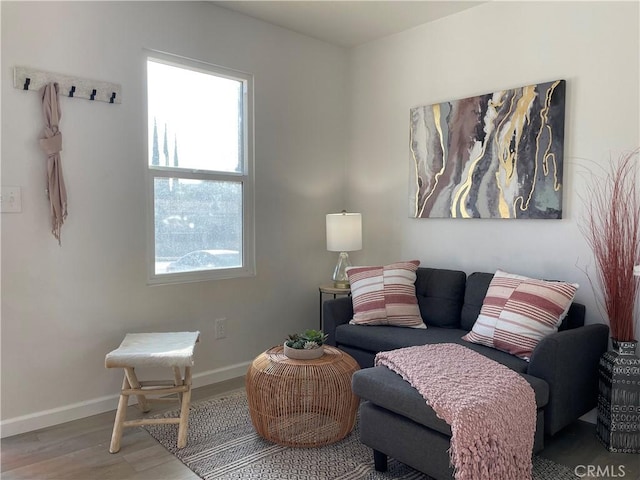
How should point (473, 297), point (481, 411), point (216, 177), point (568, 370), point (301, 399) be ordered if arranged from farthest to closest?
point (216, 177) < point (473, 297) < point (301, 399) < point (568, 370) < point (481, 411)

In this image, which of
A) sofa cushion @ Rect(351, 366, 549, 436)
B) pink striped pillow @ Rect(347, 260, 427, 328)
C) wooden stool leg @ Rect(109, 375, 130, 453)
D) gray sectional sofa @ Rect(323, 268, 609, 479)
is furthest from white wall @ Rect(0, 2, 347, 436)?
sofa cushion @ Rect(351, 366, 549, 436)

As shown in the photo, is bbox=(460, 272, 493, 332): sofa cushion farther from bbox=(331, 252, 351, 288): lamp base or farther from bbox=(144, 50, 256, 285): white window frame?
bbox=(144, 50, 256, 285): white window frame

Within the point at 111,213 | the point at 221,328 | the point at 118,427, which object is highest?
the point at 111,213

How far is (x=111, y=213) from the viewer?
284 centimetres

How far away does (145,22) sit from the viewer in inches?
115

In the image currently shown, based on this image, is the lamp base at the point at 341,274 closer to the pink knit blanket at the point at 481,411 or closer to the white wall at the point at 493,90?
the white wall at the point at 493,90

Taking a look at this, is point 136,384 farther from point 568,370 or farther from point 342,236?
point 568,370

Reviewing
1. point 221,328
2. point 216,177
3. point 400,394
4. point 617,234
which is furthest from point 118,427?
point 617,234

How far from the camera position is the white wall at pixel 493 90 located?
2.67 meters

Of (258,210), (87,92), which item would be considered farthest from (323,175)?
(87,92)

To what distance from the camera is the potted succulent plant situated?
2.49 meters

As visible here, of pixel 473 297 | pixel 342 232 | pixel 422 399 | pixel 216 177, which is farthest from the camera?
pixel 342 232

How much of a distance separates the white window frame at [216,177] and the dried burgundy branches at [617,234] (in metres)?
2.08

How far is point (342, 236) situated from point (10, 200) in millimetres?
2028
